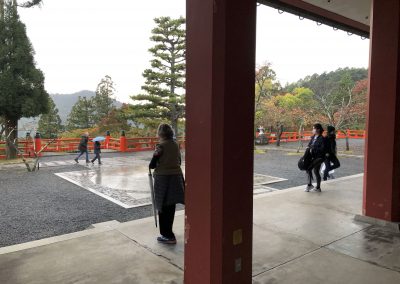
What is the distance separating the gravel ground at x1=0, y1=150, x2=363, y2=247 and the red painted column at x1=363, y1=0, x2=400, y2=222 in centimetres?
358

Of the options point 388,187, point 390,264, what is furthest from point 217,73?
point 388,187

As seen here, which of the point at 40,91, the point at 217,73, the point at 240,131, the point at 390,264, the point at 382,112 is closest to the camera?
the point at 217,73

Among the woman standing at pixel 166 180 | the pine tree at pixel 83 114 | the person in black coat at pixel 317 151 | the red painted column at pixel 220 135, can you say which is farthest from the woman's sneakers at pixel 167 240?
the pine tree at pixel 83 114

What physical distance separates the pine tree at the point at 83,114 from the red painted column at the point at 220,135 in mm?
28031

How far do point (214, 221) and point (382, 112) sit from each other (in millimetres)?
3125

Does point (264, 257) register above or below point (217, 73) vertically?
below

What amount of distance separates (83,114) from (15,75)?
1615cm

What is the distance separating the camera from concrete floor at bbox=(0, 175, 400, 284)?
297cm

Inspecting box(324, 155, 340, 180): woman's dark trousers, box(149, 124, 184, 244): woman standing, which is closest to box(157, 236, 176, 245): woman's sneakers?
box(149, 124, 184, 244): woman standing

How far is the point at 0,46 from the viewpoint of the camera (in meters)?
12.9

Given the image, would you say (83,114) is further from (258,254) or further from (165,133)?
(258,254)

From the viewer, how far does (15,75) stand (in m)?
13.1

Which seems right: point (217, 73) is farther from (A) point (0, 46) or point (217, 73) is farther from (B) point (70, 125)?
(B) point (70, 125)

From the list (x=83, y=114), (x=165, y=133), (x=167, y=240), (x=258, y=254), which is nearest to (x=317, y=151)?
(x=258, y=254)
